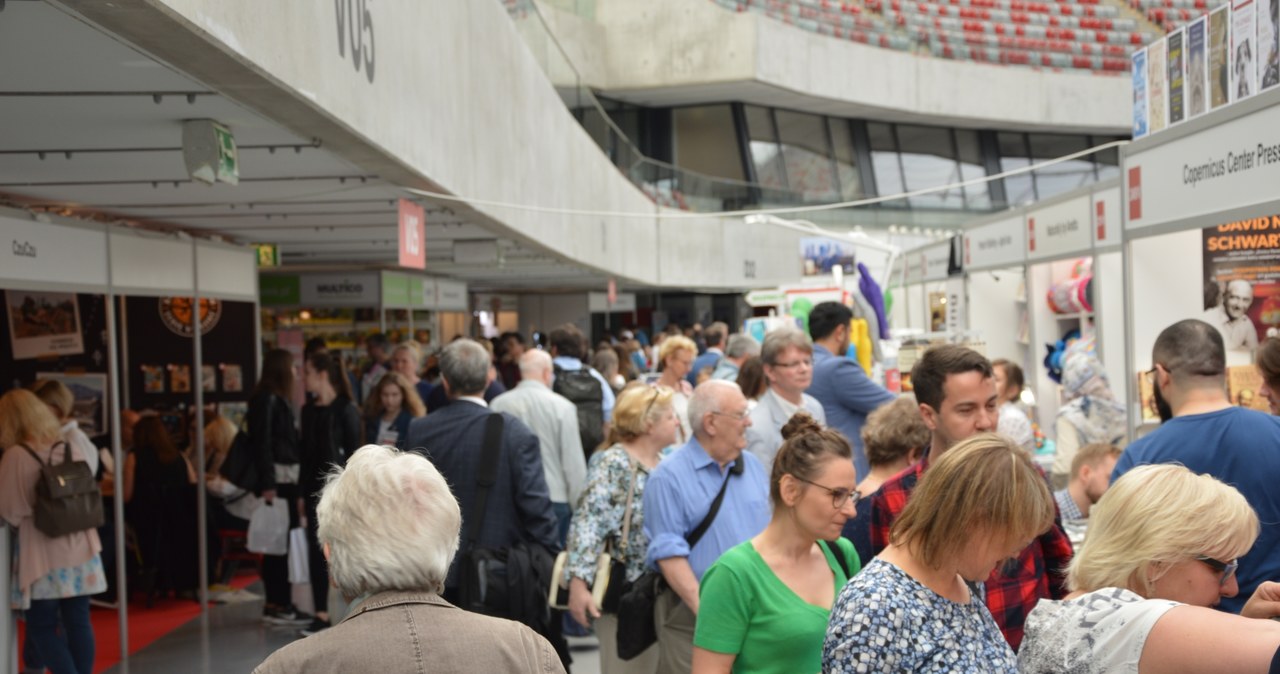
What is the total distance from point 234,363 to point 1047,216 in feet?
19.8

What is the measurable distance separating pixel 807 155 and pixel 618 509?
92.0 ft

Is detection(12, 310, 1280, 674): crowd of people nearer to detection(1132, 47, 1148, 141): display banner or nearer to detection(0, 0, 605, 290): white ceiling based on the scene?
detection(0, 0, 605, 290): white ceiling

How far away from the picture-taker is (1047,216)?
28.1 feet

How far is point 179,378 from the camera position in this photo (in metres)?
9.54

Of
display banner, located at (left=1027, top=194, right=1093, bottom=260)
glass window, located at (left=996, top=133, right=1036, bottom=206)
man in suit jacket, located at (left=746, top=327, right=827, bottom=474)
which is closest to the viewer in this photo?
man in suit jacket, located at (left=746, top=327, right=827, bottom=474)

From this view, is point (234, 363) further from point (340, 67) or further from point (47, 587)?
point (340, 67)

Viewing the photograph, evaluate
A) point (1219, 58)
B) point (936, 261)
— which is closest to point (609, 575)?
point (1219, 58)

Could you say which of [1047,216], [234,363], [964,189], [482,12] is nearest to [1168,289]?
[1047,216]

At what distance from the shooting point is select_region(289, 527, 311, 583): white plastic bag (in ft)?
26.9

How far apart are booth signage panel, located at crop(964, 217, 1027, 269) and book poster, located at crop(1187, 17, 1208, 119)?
9.30ft

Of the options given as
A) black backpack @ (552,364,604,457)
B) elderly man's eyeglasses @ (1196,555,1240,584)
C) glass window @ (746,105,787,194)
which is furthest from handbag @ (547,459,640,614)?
glass window @ (746,105,787,194)

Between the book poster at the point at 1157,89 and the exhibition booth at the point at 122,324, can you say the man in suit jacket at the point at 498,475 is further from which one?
the book poster at the point at 1157,89

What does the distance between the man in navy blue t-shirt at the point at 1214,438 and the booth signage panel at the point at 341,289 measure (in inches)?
456

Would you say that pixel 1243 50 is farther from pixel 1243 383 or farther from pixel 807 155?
pixel 807 155
